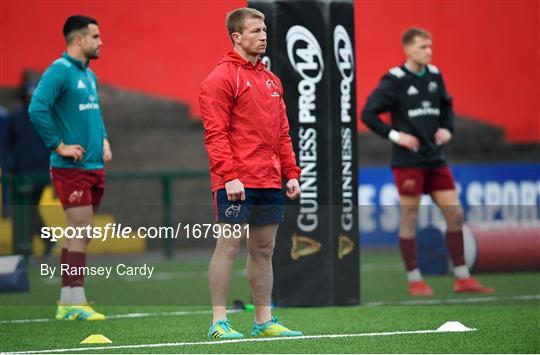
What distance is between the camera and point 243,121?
281 inches

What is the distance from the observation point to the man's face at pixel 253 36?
7152 millimetres

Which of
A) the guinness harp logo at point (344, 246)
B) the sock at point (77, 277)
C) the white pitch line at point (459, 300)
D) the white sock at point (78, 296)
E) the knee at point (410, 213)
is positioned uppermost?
the knee at point (410, 213)

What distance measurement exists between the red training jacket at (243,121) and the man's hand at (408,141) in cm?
310

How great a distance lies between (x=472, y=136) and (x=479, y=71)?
1.20 metres

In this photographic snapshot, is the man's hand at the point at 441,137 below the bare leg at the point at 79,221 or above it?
above

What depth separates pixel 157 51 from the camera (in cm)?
1608

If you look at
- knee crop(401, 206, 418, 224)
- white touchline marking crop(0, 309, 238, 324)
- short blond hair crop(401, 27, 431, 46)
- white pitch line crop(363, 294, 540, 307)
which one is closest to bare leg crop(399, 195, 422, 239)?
knee crop(401, 206, 418, 224)

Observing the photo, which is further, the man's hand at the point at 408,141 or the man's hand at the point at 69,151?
the man's hand at the point at 408,141

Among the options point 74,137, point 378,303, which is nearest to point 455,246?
point 378,303

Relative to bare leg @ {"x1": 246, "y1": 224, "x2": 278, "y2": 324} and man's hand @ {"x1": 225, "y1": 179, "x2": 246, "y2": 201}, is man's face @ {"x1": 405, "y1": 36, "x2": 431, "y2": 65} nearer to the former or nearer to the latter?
bare leg @ {"x1": 246, "y1": 224, "x2": 278, "y2": 324}

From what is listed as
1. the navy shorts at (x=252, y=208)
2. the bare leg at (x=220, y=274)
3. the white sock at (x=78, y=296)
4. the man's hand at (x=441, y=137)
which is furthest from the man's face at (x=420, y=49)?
the bare leg at (x=220, y=274)

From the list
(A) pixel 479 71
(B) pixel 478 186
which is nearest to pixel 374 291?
(B) pixel 478 186

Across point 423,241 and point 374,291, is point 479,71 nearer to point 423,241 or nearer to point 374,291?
point 423,241

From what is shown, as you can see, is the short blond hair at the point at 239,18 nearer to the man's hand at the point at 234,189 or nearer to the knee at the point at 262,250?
the man's hand at the point at 234,189
